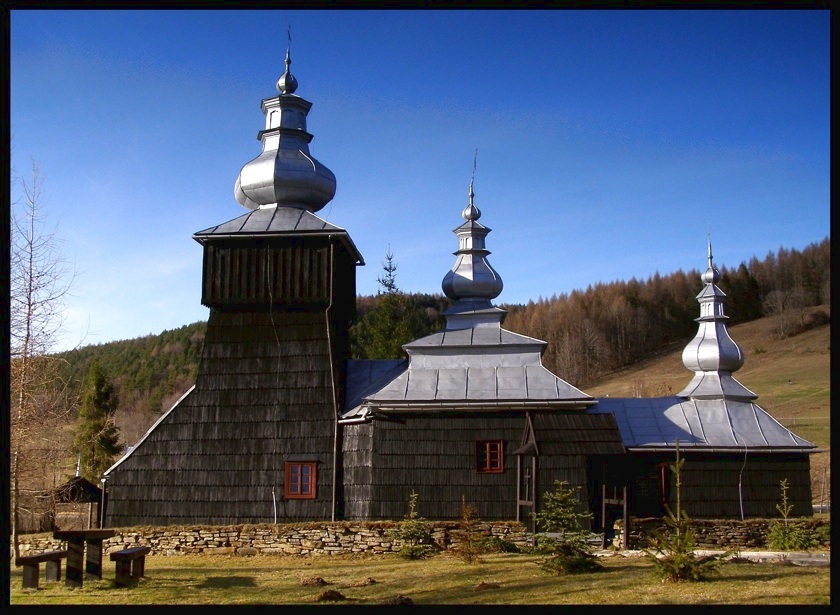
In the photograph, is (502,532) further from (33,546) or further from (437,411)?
(33,546)

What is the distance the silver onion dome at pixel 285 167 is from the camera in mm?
21906

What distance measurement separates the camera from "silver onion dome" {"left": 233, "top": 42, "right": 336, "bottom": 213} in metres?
21.9

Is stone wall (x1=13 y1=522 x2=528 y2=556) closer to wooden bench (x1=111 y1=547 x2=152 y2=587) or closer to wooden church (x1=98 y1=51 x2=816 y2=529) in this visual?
wooden church (x1=98 y1=51 x2=816 y2=529)

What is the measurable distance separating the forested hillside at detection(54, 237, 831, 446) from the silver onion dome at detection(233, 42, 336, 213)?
4321 cm

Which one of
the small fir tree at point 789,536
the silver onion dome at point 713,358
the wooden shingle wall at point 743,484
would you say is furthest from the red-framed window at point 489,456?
the small fir tree at point 789,536

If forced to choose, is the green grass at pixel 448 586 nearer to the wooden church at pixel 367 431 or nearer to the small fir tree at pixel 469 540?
the small fir tree at pixel 469 540

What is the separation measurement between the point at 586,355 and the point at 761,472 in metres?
54.9

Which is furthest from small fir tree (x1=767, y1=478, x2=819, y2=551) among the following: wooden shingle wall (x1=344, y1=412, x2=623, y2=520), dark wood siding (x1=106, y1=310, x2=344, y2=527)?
dark wood siding (x1=106, y1=310, x2=344, y2=527)

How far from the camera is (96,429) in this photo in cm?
3584

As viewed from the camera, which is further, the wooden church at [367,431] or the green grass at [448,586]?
the wooden church at [367,431]

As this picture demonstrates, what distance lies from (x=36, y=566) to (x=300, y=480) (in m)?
7.35

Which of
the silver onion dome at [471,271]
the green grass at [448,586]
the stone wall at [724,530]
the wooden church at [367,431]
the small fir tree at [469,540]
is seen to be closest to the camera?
the green grass at [448,586]

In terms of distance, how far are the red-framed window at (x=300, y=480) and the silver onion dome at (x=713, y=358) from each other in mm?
10352
